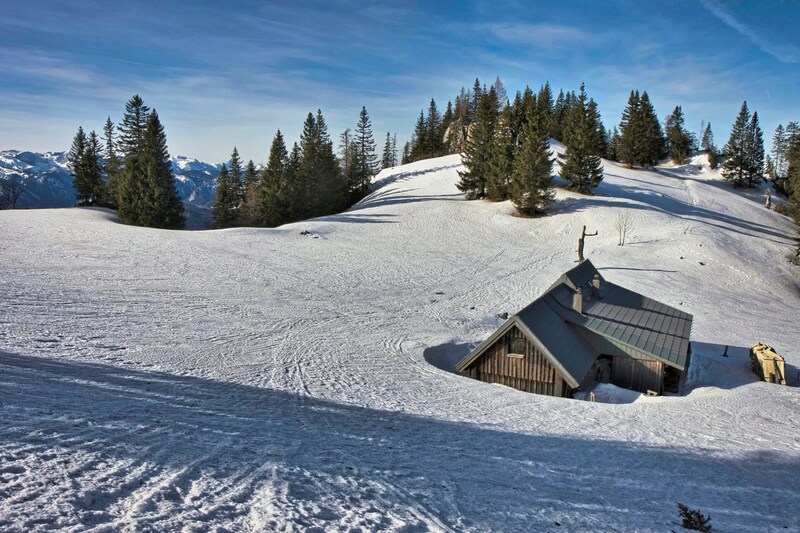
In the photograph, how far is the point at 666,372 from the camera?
18.9 m

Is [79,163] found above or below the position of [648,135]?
below

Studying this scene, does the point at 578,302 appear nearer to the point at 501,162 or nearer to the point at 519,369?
the point at 519,369

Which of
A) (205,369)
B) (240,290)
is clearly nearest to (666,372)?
(205,369)

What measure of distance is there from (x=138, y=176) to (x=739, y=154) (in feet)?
292

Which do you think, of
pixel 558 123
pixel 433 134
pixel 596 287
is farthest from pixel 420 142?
pixel 596 287

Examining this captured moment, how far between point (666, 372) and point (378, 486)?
16.7 meters

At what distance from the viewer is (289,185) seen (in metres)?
51.3

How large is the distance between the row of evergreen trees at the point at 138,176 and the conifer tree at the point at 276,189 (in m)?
8.82

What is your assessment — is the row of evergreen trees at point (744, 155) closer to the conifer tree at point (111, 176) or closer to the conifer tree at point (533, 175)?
the conifer tree at point (533, 175)

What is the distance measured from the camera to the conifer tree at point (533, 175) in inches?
1855

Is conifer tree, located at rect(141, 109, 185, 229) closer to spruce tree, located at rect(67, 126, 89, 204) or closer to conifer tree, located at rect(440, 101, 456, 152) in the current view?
spruce tree, located at rect(67, 126, 89, 204)

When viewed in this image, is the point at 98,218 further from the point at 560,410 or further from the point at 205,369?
the point at 560,410

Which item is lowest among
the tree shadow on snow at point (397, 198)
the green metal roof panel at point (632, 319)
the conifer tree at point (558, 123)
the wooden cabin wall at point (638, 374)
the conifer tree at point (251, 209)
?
the wooden cabin wall at point (638, 374)

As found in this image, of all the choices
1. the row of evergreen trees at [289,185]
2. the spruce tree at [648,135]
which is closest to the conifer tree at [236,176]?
the row of evergreen trees at [289,185]
